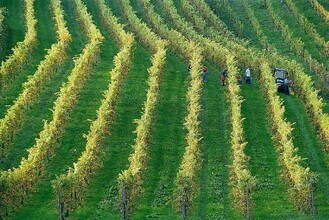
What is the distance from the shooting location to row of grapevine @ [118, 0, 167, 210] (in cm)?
3534

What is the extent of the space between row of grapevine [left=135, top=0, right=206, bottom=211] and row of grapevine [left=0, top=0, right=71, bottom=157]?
345 inches

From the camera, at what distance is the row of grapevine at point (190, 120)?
35719 millimetres

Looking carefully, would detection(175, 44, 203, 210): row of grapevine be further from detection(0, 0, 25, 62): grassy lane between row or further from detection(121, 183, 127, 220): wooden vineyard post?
detection(0, 0, 25, 62): grassy lane between row

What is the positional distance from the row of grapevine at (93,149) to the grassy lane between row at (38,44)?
5.89 metres

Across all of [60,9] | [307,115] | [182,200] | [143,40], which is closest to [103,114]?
[182,200]

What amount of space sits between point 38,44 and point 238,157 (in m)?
29.3

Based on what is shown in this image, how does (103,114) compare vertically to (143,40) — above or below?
above

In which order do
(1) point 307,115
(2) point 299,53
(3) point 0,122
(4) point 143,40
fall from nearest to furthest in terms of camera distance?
(3) point 0,122, (1) point 307,115, (4) point 143,40, (2) point 299,53

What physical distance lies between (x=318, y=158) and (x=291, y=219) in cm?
868

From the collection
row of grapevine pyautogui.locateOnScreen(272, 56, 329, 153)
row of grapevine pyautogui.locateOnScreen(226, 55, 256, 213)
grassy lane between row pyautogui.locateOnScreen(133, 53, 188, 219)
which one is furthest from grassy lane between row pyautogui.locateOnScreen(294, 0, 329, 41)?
row of grapevine pyautogui.locateOnScreen(226, 55, 256, 213)

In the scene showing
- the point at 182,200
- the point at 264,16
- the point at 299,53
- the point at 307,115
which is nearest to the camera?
the point at 182,200

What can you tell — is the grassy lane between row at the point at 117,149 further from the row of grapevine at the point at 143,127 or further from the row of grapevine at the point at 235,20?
the row of grapevine at the point at 235,20

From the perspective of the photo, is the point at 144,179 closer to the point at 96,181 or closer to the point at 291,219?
the point at 96,181

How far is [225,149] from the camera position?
43938 mm
